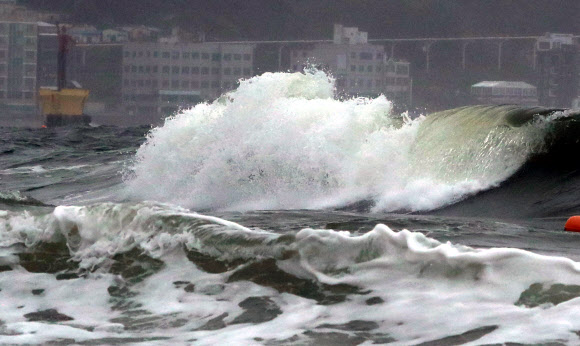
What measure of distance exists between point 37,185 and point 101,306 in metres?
10.5

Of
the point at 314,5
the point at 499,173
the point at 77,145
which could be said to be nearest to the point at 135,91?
the point at 314,5

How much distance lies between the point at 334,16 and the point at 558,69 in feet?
120

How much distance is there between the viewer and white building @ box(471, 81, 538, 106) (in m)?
87.8

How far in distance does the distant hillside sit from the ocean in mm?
102060

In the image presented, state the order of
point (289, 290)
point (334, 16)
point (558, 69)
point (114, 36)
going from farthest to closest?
point (334, 16), point (114, 36), point (558, 69), point (289, 290)

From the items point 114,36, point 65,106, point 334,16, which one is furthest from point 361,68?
point 65,106

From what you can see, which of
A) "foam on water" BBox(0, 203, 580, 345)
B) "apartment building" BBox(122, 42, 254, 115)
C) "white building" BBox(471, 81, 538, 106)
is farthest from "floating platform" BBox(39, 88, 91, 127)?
"foam on water" BBox(0, 203, 580, 345)

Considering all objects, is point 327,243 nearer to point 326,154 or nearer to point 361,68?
point 326,154

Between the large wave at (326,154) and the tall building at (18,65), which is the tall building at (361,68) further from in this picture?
the large wave at (326,154)

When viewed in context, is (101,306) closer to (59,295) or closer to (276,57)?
(59,295)

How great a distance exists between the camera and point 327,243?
524 cm

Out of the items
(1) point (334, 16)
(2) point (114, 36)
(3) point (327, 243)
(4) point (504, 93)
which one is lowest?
(3) point (327, 243)

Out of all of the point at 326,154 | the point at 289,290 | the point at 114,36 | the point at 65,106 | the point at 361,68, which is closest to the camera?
the point at 289,290

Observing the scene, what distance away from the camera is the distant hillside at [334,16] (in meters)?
114
